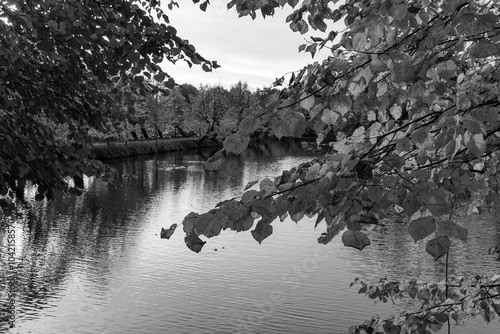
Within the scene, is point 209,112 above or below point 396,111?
above

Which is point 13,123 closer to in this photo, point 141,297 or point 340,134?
point 340,134

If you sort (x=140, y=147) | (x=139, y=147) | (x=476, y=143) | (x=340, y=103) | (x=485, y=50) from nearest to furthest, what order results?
1. (x=476, y=143)
2. (x=485, y=50)
3. (x=340, y=103)
4. (x=139, y=147)
5. (x=140, y=147)

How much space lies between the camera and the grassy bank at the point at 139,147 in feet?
234

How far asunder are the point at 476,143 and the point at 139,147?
81.4m

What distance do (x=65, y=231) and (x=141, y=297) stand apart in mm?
10677

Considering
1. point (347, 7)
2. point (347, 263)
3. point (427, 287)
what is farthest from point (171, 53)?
point (347, 263)

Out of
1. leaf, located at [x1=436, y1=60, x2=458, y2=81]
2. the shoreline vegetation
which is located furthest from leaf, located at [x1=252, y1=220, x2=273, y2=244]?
the shoreline vegetation

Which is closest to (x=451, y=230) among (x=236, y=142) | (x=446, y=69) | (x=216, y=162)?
(x=446, y=69)

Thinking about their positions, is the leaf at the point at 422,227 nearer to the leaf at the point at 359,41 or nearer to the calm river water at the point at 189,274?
the leaf at the point at 359,41

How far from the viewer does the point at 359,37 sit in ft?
14.1

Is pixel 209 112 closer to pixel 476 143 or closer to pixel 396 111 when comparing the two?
pixel 396 111

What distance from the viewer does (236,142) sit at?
4047 millimetres

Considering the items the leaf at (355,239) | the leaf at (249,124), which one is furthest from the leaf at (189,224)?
the leaf at (355,239)

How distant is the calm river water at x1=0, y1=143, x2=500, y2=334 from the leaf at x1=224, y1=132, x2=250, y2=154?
13.4 m
